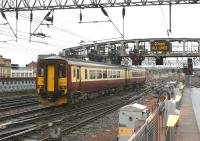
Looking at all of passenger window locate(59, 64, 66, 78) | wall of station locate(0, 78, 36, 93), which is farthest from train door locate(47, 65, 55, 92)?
wall of station locate(0, 78, 36, 93)

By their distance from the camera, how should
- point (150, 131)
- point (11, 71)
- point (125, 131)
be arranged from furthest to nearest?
point (11, 71) → point (125, 131) → point (150, 131)

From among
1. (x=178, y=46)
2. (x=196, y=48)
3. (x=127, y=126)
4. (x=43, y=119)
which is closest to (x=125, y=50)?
(x=178, y=46)

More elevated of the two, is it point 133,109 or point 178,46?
point 178,46

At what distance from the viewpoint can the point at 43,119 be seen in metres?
18.9

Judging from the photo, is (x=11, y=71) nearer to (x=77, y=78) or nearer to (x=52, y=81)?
(x=77, y=78)

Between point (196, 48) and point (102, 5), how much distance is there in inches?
2329

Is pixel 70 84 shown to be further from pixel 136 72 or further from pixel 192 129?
pixel 136 72

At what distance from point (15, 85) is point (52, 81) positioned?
17537mm

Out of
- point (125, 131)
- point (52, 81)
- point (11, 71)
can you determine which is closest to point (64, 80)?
point (52, 81)

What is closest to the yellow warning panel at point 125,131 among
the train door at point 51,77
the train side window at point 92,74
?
the train door at point 51,77

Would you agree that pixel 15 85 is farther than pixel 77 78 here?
Yes

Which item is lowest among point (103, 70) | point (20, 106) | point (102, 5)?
point (20, 106)

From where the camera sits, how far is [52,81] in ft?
→ 79.6

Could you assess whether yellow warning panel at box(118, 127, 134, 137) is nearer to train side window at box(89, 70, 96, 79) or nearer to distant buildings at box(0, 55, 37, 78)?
train side window at box(89, 70, 96, 79)
